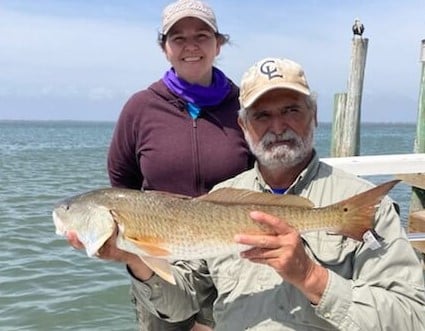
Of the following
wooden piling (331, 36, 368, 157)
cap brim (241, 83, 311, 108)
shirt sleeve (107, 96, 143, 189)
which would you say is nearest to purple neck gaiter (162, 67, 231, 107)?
shirt sleeve (107, 96, 143, 189)

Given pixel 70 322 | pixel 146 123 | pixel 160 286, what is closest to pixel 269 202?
pixel 160 286

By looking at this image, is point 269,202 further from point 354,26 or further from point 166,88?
point 354,26

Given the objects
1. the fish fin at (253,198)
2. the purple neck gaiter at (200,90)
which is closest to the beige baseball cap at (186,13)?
the purple neck gaiter at (200,90)

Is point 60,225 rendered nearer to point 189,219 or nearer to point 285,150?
point 189,219

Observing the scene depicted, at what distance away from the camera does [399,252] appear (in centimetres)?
287

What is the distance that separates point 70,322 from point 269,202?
507 cm

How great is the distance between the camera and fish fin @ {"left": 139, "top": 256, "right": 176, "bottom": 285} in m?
3.07

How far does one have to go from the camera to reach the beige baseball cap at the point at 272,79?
10.4ft

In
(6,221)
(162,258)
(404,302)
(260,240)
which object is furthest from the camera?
(6,221)

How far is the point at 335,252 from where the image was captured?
118 inches

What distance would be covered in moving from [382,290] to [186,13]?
1959 millimetres

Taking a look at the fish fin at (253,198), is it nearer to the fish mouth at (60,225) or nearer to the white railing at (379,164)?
the fish mouth at (60,225)

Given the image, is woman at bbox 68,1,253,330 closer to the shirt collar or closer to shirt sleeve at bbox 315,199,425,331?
the shirt collar

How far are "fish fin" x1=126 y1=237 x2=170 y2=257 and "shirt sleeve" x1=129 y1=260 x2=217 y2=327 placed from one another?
39 cm
